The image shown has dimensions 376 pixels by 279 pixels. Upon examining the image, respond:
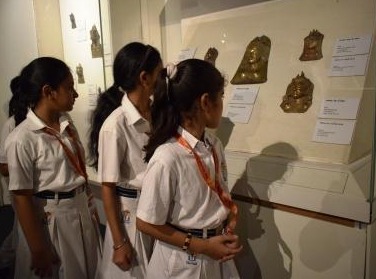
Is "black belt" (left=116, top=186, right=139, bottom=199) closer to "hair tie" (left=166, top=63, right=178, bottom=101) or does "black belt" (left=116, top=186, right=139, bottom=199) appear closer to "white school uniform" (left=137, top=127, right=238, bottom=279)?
"white school uniform" (left=137, top=127, right=238, bottom=279)

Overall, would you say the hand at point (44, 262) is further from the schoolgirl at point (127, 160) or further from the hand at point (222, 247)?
the hand at point (222, 247)

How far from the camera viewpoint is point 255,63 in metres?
1.72

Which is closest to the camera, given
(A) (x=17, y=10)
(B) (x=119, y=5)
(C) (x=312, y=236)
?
(C) (x=312, y=236)

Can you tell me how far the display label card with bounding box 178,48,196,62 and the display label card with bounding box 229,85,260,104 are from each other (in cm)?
39

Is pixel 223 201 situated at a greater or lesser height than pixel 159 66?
lesser

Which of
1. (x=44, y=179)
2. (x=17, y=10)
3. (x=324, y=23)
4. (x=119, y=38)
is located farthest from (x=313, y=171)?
(x=17, y=10)

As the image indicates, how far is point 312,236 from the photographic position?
1.27 metres

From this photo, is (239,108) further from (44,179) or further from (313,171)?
(44,179)

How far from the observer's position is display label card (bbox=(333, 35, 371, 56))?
1.39 meters

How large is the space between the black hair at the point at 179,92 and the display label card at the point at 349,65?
59 cm

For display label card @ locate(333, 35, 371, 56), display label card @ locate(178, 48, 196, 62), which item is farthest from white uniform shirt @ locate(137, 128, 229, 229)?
display label card @ locate(178, 48, 196, 62)

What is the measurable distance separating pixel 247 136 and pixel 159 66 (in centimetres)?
52

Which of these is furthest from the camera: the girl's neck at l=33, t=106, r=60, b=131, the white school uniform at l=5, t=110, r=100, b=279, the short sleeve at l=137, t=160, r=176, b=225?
the girl's neck at l=33, t=106, r=60, b=131

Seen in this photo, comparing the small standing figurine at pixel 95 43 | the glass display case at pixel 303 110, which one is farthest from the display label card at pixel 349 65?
the small standing figurine at pixel 95 43
